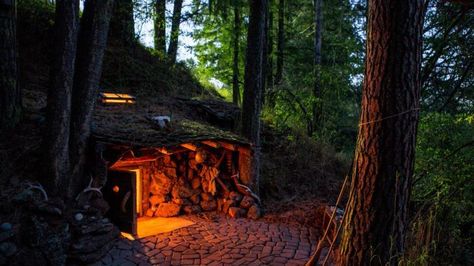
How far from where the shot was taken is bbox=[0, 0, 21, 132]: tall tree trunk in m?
5.65

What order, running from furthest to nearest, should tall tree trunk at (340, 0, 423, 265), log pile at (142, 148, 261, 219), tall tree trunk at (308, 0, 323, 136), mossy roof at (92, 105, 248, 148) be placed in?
tall tree trunk at (308, 0, 323, 136)
log pile at (142, 148, 261, 219)
mossy roof at (92, 105, 248, 148)
tall tree trunk at (340, 0, 423, 265)

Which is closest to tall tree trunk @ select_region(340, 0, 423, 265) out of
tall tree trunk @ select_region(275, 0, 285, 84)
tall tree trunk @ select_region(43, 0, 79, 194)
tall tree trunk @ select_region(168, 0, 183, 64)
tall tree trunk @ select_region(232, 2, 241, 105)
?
tall tree trunk @ select_region(43, 0, 79, 194)

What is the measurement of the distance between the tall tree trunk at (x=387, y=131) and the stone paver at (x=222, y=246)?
6.42ft

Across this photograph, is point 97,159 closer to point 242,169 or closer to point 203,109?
point 242,169

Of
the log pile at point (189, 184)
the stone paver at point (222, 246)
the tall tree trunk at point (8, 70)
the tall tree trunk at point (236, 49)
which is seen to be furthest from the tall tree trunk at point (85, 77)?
the tall tree trunk at point (236, 49)

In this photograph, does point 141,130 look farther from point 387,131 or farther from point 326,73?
point 326,73

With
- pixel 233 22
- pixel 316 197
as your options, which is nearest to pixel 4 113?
pixel 316 197

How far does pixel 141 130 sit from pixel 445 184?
5.51m

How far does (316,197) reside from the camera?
9047mm

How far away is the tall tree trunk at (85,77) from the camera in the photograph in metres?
Result: 5.61

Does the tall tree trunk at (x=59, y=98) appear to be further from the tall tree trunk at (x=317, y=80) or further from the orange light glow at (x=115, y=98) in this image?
the tall tree trunk at (x=317, y=80)

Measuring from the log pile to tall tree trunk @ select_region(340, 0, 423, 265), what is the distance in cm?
472

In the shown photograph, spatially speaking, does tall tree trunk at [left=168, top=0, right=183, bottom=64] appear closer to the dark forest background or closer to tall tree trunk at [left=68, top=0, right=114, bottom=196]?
the dark forest background

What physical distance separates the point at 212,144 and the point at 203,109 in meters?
2.66
